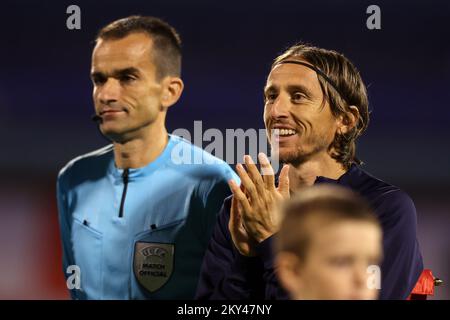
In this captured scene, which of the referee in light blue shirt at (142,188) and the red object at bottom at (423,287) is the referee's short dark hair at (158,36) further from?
the red object at bottom at (423,287)

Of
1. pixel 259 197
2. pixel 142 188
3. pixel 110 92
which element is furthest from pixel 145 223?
pixel 259 197

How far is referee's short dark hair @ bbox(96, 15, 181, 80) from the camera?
2.23 meters

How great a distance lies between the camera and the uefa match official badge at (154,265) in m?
2.15

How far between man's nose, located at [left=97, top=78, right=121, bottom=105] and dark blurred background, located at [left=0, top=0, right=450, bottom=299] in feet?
0.40

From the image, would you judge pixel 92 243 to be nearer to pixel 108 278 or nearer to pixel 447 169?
pixel 108 278

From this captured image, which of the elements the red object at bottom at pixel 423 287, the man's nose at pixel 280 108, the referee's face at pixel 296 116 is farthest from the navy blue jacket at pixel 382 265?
the man's nose at pixel 280 108

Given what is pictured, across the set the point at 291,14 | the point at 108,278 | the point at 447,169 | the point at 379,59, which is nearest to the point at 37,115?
the point at 108,278

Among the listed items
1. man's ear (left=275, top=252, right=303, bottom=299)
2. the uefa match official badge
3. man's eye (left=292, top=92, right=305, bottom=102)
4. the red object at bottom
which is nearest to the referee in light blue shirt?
the uefa match official badge

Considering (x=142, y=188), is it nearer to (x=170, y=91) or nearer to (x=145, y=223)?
(x=145, y=223)

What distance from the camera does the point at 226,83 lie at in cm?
236

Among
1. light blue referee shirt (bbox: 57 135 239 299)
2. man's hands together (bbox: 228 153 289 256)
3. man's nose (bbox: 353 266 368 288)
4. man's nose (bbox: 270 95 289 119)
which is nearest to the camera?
man's nose (bbox: 353 266 368 288)

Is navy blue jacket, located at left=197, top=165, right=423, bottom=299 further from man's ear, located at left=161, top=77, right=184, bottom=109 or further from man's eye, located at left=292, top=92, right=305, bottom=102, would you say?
man's ear, located at left=161, top=77, right=184, bottom=109

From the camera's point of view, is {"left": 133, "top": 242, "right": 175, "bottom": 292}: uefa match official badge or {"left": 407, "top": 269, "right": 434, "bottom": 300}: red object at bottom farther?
{"left": 133, "top": 242, "right": 175, "bottom": 292}: uefa match official badge
